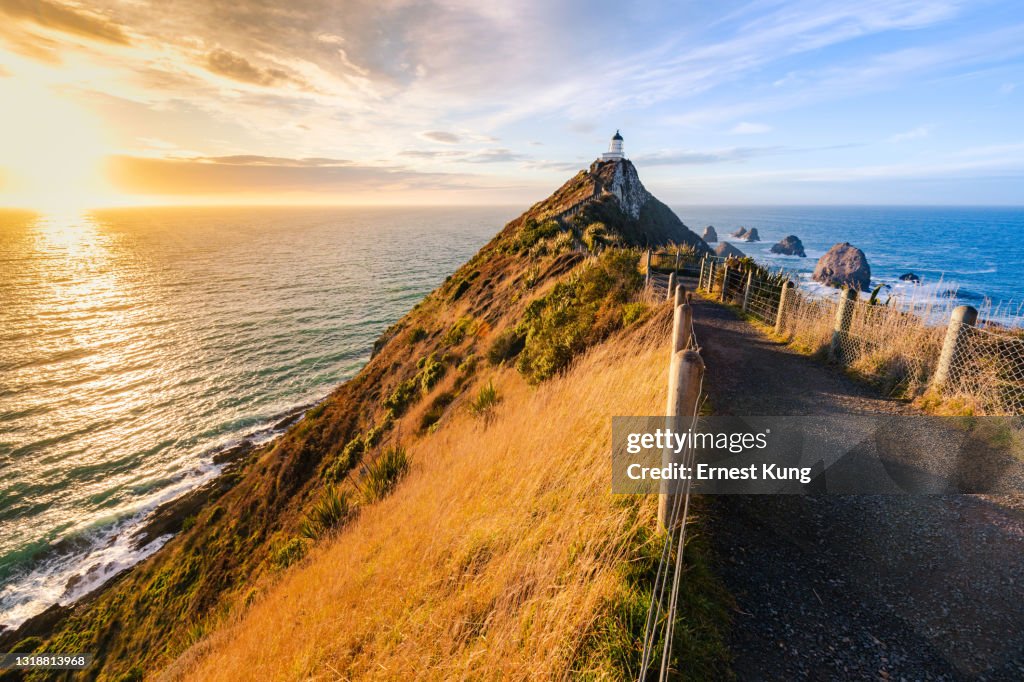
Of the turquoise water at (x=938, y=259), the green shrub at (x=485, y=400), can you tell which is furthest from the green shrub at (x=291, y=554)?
the turquoise water at (x=938, y=259)

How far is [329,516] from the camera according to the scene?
28.7 feet

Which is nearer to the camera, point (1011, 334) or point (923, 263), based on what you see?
point (1011, 334)

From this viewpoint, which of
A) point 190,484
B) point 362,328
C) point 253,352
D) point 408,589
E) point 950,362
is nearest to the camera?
point 408,589

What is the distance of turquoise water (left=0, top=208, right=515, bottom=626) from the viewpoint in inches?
641

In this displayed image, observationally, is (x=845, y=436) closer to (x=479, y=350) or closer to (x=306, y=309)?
(x=479, y=350)

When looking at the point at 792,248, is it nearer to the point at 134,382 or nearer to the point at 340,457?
the point at 340,457

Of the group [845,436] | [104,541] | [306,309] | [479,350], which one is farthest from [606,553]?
[306,309]

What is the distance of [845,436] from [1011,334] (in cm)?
370

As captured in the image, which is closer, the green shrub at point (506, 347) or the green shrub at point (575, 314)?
the green shrub at point (575, 314)

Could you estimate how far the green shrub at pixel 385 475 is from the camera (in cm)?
791

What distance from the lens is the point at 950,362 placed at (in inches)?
248

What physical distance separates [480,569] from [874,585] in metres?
3.09

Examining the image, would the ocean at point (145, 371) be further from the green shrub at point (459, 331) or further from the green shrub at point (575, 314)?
the green shrub at point (459, 331)

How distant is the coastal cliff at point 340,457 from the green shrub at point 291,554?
5 centimetres
